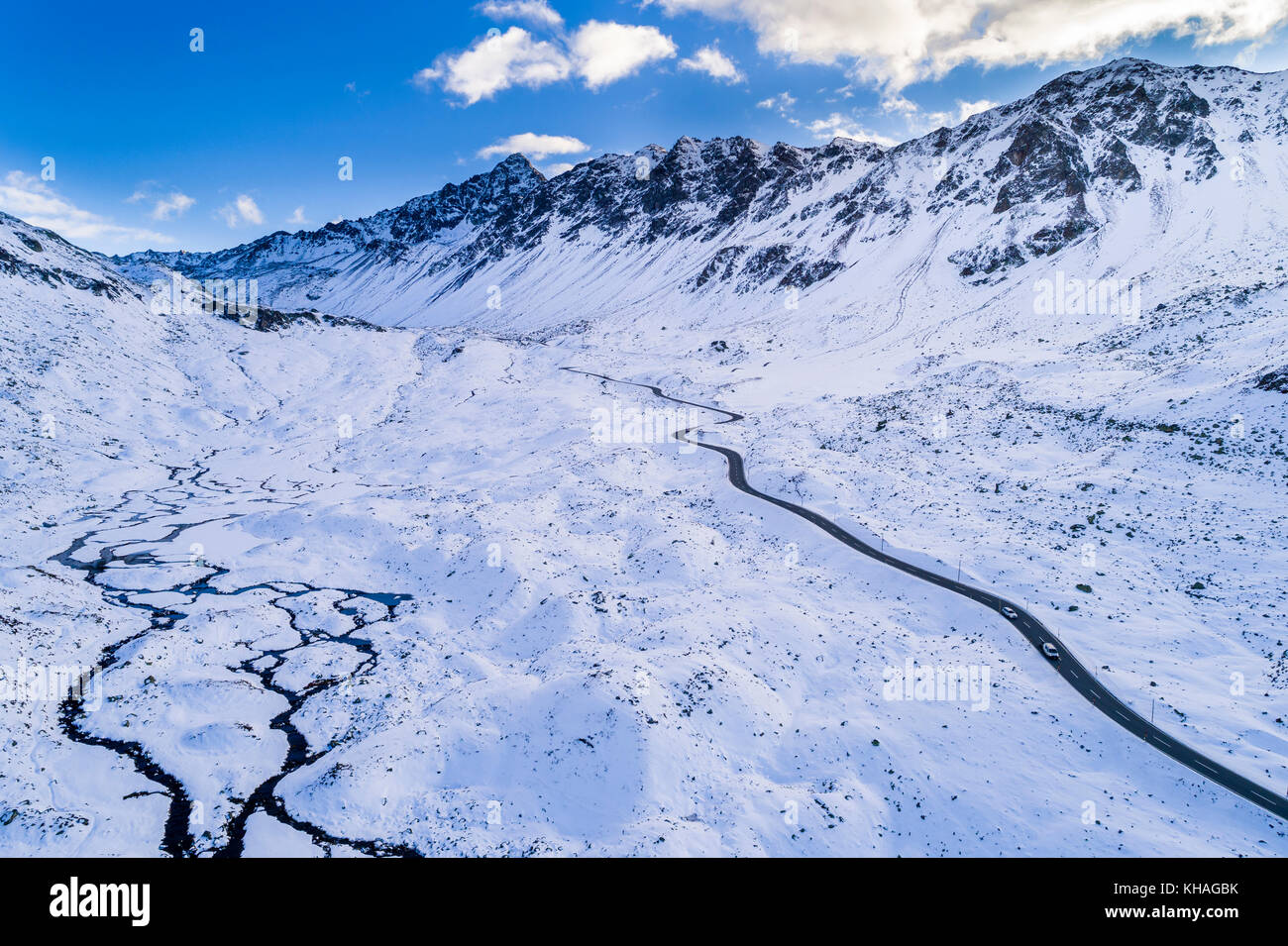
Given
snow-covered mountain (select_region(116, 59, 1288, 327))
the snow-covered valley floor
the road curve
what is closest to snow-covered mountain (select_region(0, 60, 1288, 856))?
the snow-covered valley floor

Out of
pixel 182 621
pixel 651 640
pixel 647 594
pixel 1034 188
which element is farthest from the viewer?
pixel 1034 188

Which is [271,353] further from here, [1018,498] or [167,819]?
[1018,498]

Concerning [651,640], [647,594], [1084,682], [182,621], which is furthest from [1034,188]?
[182,621]

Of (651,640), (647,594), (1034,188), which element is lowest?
(651,640)

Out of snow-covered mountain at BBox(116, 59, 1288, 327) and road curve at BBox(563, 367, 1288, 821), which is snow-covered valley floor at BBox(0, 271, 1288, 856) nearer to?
road curve at BBox(563, 367, 1288, 821)

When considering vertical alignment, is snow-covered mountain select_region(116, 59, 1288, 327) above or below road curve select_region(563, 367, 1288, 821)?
above

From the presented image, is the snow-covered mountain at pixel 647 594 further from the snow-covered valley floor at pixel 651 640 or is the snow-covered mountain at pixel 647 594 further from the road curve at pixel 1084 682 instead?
the road curve at pixel 1084 682

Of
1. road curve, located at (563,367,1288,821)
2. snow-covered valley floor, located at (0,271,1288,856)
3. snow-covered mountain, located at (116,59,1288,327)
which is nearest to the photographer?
road curve, located at (563,367,1288,821)

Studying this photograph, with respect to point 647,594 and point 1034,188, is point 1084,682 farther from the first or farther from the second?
point 1034,188
